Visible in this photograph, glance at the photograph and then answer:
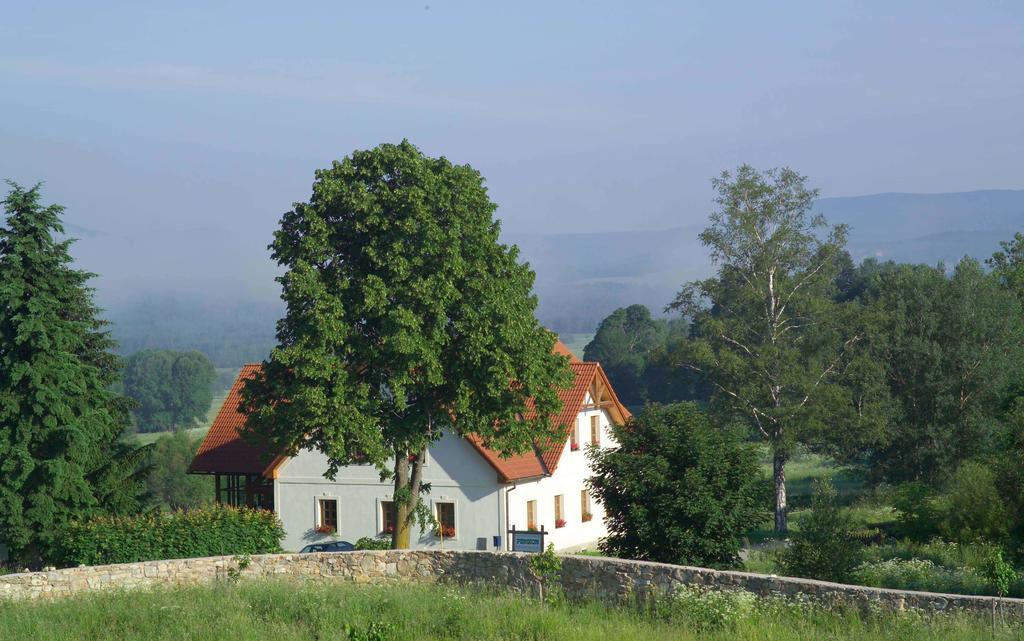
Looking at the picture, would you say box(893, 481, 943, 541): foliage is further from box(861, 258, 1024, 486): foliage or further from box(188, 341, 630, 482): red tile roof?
box(861, 258, 1024, 486): foliage

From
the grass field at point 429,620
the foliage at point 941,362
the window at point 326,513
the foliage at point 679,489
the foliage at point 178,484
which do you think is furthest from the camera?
the foliage at point 178,484

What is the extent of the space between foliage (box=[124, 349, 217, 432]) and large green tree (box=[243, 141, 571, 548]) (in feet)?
485

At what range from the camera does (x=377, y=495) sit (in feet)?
140

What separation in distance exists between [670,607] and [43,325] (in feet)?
74.1

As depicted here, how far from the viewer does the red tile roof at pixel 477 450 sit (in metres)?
41.2

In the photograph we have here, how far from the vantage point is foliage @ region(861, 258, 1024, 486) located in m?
51.6

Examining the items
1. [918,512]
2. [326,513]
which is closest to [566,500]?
[326,513]

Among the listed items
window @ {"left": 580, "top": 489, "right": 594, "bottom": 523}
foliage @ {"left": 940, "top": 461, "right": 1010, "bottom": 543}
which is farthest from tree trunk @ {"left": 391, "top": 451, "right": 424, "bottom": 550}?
foliage @ {"left": 940, "top": 461, "right": 1010, "bottom": 543}

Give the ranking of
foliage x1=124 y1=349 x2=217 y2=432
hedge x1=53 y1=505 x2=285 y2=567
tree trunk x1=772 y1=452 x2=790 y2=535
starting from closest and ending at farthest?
hedge x1=53 y1=505 x2=285 y2=567, tree trunk x1=772 y1=452 x2=790 y2=535, foliage x1=124 y1=349 x2=217 y2=432

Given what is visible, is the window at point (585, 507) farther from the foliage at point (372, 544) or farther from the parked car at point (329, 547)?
the parked car at point (329, 547)

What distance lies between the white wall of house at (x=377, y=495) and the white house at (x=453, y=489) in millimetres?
36

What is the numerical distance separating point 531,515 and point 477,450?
3647mm

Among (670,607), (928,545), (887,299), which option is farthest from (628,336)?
(670,607)

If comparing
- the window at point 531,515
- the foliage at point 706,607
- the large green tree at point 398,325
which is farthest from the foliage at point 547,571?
the window at point 531,515
